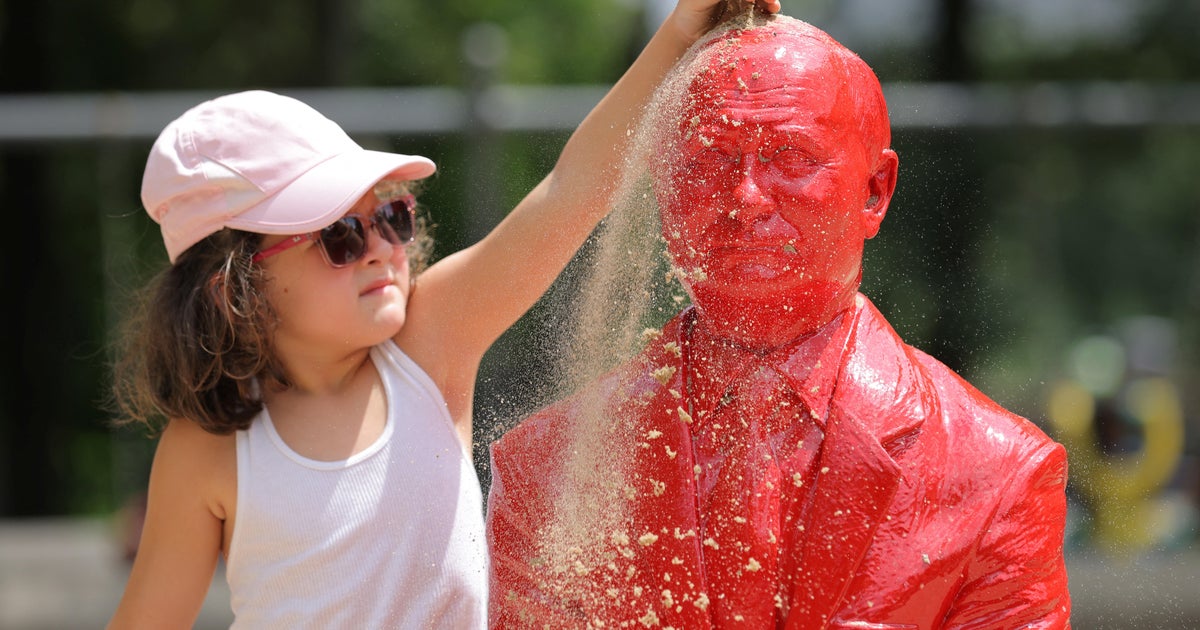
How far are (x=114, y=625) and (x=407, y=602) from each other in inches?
19.2

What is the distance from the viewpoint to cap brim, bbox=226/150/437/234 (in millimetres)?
2012

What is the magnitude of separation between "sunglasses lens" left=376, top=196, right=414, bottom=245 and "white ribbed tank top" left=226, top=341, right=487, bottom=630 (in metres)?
0.34

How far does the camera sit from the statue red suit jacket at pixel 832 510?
1661mm

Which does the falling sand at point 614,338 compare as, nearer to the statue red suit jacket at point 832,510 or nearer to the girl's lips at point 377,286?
the statue red suit jacket at point 832,510

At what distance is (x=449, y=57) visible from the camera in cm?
1120

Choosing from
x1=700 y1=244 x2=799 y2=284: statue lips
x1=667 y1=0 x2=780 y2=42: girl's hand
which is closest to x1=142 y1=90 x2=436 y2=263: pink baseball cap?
x1=667 y1=0 x2=780 y2=42: girl's hand

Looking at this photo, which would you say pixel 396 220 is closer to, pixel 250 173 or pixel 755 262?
pixel 250 173

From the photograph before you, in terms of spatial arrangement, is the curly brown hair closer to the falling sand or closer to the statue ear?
the falling sand

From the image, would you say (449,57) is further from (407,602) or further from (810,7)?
(407,602)

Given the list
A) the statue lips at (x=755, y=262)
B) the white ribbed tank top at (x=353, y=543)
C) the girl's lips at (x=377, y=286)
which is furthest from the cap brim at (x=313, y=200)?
the statue lips at (x=755, y=262)

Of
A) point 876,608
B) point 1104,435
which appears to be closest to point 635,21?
point 1104,435

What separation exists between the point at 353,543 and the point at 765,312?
796 mm

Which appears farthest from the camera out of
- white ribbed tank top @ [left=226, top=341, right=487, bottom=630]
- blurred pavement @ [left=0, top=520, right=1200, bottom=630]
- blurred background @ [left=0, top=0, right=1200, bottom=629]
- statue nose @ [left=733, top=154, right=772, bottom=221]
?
blurred pavement @ [left=0, top=520, right=1200, bottom=630]

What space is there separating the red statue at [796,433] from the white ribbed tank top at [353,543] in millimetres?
319
